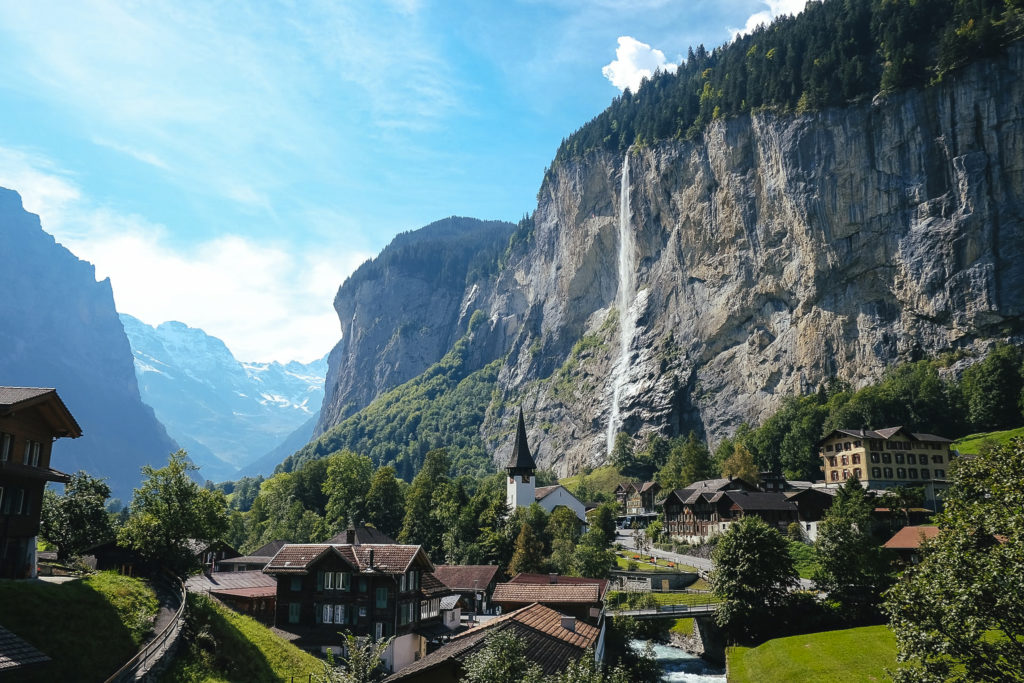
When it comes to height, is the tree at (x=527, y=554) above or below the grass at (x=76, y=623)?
below

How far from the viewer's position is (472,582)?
7269cm

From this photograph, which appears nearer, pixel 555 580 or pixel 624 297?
pixel 555 580

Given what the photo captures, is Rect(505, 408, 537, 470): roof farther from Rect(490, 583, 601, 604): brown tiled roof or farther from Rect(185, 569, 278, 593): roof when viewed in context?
Rect(490, 583, 601, 604): brown tiled roof

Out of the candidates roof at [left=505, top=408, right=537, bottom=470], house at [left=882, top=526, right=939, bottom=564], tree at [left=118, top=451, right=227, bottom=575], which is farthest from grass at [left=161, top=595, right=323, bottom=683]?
roof at [left=505, top=408, right=537, bottom=470]

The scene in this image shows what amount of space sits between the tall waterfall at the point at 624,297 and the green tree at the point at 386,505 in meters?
80.5

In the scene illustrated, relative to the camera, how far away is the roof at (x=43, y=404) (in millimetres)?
32719

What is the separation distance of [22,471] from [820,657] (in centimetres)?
4824

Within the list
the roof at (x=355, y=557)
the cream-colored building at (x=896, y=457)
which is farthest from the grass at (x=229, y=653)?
the cream-colored building at (x=896, y=457)

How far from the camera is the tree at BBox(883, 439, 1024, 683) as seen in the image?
68.7 ft

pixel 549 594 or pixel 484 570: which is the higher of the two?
pixel 549 594

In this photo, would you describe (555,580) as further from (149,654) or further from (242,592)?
(149,654)

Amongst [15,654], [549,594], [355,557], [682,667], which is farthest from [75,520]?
[682,667]

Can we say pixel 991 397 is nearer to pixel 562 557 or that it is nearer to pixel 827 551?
pixel 827 551

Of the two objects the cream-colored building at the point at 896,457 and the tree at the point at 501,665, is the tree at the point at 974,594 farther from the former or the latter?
the cream-colored building at the point at 896,457
